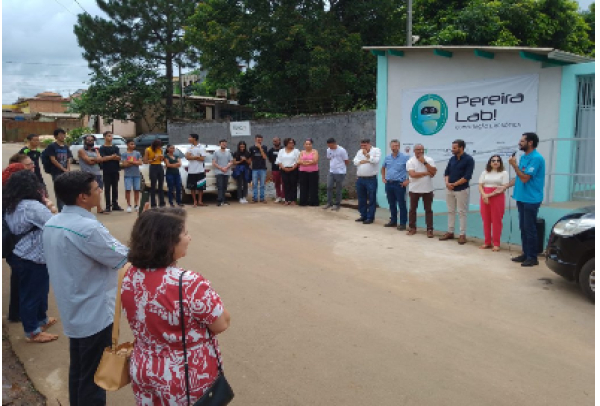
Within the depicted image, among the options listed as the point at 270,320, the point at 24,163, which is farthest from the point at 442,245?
the point at 24,163

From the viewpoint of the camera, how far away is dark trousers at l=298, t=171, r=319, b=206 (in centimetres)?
1273

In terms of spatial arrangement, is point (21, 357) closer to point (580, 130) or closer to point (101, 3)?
point (580, 130)

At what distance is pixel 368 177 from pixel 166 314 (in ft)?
29.0

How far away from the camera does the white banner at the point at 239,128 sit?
731 inches

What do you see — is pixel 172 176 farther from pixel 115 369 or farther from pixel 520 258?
pixel 115 369

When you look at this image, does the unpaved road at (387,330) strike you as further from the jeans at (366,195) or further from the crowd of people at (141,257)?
the jeans at (366,195)

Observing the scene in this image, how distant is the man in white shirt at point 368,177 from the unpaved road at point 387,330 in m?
2.19

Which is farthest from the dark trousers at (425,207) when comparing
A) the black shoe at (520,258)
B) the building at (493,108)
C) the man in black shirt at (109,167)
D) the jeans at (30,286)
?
the jeans at (30,286)

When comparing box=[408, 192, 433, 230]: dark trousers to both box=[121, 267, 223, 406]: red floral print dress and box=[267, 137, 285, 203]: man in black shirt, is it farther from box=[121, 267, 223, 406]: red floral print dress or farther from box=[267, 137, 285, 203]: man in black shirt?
box=[121, 267, 223, 406]: red floral print dress

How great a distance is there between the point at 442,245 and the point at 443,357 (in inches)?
179

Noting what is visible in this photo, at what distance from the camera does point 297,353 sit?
15.1 ft

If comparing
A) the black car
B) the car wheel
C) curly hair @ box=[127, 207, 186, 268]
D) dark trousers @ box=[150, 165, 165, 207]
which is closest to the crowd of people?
curly hair @ box=[127, 207, 186, 268]

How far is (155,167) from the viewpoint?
478 inches

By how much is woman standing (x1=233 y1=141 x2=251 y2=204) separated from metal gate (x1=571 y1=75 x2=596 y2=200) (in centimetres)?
728
